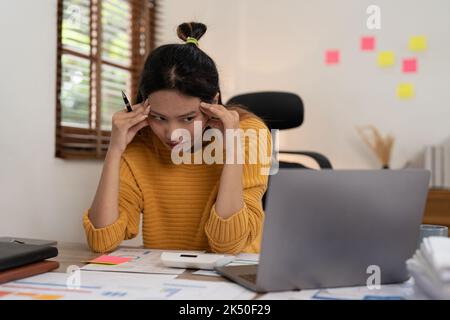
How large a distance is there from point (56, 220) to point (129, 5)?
122 centimetres

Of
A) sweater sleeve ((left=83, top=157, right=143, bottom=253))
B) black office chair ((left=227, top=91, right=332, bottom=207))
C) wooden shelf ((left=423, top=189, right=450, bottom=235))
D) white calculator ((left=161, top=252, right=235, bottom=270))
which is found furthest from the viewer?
wooden shelf ((left=423, top=189, right=450, bottom=235))

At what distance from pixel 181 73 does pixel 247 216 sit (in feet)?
1.31

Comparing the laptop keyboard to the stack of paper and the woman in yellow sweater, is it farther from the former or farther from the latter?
the woman in yellow sweater

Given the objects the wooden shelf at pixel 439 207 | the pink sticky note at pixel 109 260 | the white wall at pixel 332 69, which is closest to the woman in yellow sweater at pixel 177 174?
the pink sticky note at pixel 109 260

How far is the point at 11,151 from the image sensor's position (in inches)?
66.0

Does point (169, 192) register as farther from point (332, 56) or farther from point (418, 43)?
point (418, 43)

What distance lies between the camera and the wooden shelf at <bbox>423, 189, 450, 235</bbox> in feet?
9.15

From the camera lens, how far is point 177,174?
4.95ft

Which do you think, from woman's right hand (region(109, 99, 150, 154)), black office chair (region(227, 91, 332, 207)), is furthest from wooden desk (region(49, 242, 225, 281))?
black office chair (region(227, 91, 332, 207))

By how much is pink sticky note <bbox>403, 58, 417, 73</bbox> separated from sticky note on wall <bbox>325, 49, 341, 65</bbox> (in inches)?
15.5

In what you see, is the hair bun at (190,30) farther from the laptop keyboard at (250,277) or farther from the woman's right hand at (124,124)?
the laptop keyboard at (250,277)

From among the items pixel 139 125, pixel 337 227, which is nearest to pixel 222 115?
pixel 139 125

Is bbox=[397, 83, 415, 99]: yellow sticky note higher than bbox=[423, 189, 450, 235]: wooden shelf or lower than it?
higher

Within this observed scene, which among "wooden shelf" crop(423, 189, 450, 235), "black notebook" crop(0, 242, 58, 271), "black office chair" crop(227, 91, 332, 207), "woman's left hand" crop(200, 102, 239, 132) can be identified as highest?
"black office chair" crop(227, 91, 332, 207)
